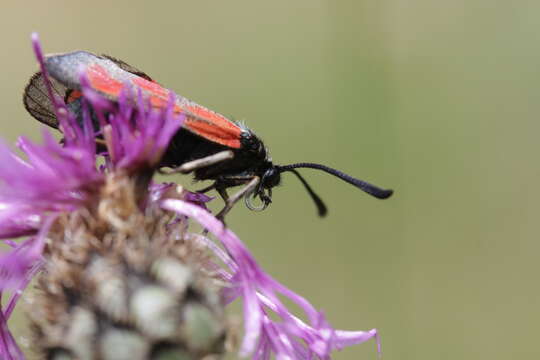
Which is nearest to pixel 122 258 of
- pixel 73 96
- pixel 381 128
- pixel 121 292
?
pixel 121 292

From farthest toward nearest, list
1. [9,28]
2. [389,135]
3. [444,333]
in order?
[9,28] < [389,135] < [444,333]

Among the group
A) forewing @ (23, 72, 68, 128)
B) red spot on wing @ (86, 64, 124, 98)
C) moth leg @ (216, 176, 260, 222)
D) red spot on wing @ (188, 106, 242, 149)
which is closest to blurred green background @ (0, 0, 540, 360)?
moth leg @ (216, 176, 260, 222)

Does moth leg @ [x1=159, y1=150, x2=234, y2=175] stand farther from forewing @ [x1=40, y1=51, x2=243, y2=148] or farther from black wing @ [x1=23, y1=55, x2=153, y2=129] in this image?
black wing @ [x1=23, y1=55, x2=153, y2=129]

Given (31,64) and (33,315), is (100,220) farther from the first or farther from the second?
(31,64)

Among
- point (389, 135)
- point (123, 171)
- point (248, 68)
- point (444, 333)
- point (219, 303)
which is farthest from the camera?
point (248, 68)

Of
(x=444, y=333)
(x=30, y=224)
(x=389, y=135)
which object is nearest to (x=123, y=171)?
(x=30, y=224)
